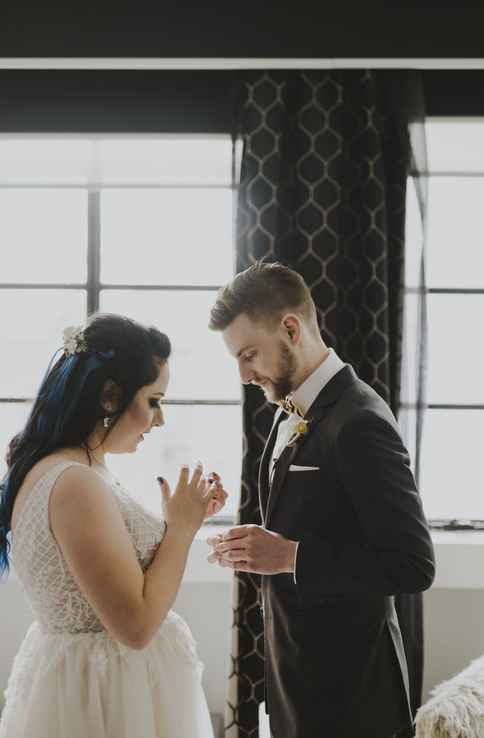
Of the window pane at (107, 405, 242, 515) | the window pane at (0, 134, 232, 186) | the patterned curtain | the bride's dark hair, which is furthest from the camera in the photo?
the window pane at (107, 405, 242, 515)

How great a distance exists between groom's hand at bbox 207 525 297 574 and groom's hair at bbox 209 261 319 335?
1.73 feet

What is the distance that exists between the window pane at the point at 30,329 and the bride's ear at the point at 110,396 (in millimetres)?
1597

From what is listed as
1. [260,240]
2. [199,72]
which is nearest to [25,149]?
[199,72]

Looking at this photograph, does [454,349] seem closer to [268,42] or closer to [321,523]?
[268,42]

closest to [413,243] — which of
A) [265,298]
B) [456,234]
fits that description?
[456,234]

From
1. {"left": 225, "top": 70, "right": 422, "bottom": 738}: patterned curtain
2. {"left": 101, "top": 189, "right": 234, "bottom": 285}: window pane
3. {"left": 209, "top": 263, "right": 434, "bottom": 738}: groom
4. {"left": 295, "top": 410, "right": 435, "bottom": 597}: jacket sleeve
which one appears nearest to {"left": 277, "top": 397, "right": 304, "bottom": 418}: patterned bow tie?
{"left": 209, "top": 263, "right": 434, "bottom": 738}: groom

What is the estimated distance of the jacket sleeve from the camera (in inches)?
54.2

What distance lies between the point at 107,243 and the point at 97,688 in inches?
82.2

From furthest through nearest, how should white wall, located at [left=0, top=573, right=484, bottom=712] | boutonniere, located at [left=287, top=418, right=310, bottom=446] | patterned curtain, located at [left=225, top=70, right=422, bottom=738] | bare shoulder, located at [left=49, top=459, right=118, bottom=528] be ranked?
white wall, located at [left=0, top=573, right=484, bottom=712], patterned curtain, located at [left=225, top=70, right=422, bottom=738], boutonniere, located at [left=287, top=418, right=310, bottom=446], bare shoulder, located at [left=49, top=459, right=118, bottom=528]

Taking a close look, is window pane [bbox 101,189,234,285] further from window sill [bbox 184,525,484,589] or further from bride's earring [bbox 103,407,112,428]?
bride's earring [bbox 103,407,112,428]

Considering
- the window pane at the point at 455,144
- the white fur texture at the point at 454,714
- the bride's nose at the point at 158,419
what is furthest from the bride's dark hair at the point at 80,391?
the window pane at the point at 455,144

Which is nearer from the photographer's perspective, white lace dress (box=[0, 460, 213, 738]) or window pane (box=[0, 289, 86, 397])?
white lace dress (box=[0, 460, 213, 738])

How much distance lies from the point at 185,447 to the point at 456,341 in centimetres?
131

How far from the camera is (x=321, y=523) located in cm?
154
